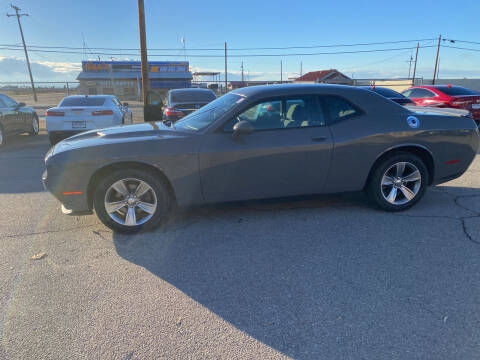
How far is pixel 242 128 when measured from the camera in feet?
12.2

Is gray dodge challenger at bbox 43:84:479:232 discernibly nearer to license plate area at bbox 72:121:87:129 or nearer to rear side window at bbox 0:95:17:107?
license plate area at bbox 72:121:87:129

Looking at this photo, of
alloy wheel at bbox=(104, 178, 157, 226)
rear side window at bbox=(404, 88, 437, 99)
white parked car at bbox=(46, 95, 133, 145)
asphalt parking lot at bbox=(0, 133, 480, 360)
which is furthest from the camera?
rear side window at bbox=(404, 88, 437, 99)

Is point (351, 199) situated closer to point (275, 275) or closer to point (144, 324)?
point (275, 275)

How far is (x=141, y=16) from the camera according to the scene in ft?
46.7

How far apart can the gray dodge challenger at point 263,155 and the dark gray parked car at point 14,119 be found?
7.26 m

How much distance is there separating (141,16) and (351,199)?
42.5 ft

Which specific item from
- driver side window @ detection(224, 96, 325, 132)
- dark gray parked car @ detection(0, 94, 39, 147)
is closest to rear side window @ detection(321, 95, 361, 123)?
driver side window @ detection(224, 96, 325, 132)

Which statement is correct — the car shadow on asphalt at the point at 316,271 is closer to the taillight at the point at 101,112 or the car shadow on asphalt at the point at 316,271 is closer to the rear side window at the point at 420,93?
the taillight at the point at 101,112

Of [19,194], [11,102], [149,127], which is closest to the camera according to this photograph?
[149,127]

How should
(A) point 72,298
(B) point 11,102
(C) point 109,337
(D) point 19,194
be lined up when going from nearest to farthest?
(C) point 109,337
(A) point 72,298
(D) point 19,194
(B) point 11,102

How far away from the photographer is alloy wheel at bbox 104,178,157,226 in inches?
148

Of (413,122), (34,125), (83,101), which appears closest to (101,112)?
(83,101)

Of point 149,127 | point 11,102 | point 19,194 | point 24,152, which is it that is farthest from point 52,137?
point 149,127

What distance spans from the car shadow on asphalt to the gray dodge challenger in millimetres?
343
